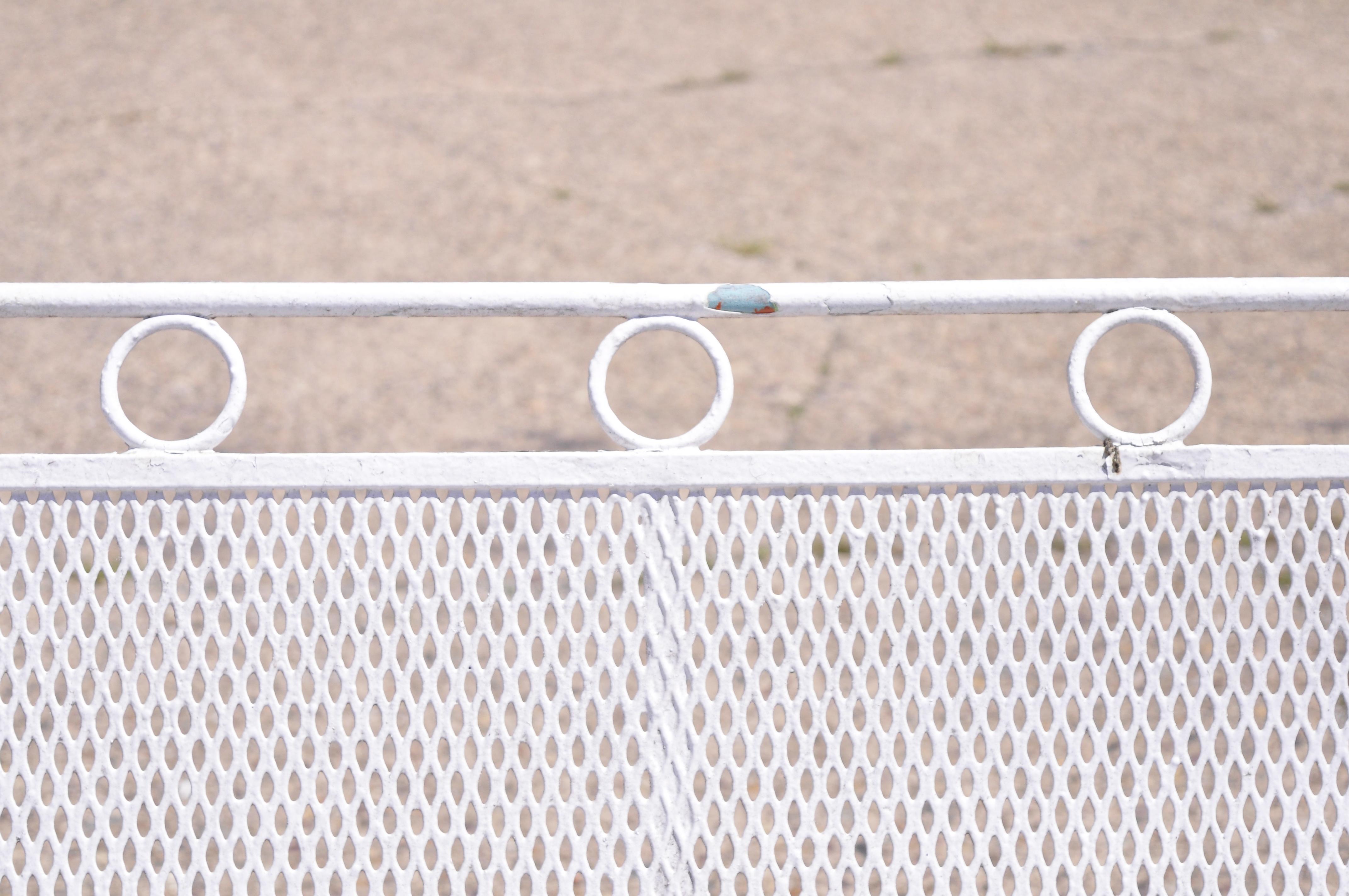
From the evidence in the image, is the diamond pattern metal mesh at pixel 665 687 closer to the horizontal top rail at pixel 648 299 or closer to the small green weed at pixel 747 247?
the horizontal top rail at pixel 648 299

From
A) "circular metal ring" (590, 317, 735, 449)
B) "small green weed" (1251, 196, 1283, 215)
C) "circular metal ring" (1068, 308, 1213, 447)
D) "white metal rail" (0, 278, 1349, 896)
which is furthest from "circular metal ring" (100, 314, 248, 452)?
"small green weed" (1251, 196, 1283, 215)

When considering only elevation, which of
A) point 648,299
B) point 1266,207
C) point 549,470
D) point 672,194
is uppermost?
point 672,194

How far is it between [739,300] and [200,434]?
0.89 meters

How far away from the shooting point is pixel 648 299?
1.79m

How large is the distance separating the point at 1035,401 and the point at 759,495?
4.97 m

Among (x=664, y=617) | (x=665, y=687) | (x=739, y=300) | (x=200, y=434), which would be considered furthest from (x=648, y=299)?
(x=200, y=434)

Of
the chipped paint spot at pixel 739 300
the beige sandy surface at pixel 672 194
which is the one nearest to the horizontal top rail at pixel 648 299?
the chipped paint spot at pixel 739 300

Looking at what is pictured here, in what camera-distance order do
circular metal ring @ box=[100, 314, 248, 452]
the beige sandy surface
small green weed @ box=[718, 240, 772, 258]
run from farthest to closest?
small green weed @ box=[718, 240, 772, 258] → the beige sandy surface → circular metal ring @ box=[100, 314, 248, 452]

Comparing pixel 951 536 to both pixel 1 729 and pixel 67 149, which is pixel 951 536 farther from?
pixel 67 149

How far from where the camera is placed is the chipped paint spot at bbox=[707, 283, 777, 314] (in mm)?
1793

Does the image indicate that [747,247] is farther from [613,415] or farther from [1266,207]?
[613,415]

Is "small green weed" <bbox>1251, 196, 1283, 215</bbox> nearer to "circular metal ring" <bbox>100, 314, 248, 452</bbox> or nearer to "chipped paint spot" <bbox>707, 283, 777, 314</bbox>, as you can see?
"chipped paint spot" <bbox>707, 283, 777, 314</bbox>

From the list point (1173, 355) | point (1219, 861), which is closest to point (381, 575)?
point (1219, 861)

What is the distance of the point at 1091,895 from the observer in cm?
298
